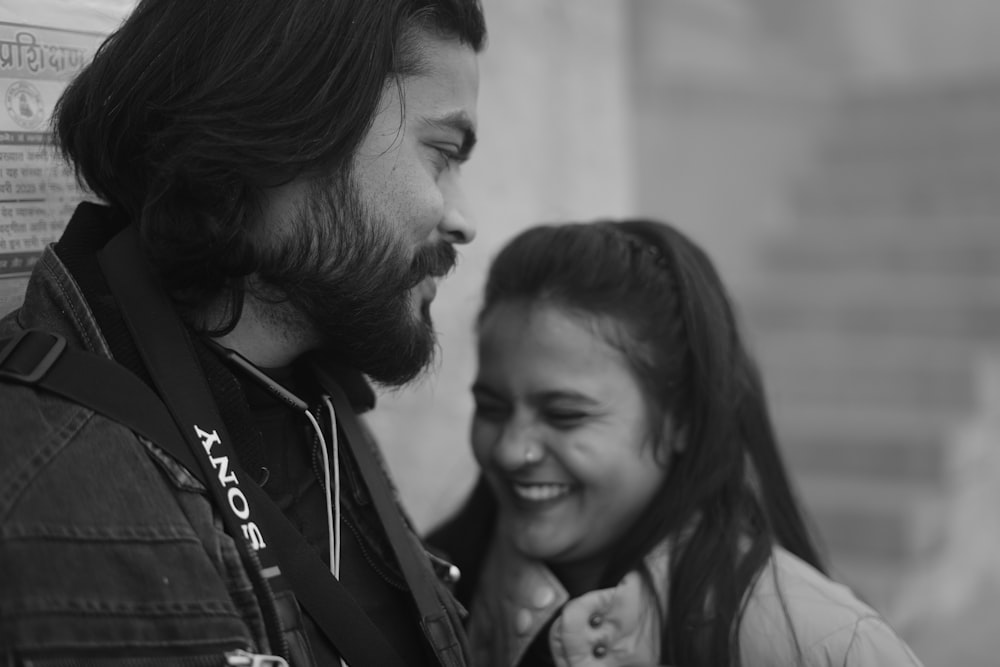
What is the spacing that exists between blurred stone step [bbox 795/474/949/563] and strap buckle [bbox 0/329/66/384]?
408 cm

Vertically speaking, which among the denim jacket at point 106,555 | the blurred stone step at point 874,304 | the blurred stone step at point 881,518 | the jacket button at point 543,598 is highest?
the denim jacket at point 106,555

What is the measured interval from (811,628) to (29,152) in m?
1.64

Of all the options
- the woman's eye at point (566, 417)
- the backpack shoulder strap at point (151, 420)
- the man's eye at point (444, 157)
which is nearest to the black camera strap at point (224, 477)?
the backpack shoulder strap at point (151, 420)

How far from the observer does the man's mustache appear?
1897mm

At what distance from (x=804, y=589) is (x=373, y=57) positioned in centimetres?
127

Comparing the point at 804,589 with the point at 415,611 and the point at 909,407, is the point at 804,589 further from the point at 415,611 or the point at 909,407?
the point at 909,407

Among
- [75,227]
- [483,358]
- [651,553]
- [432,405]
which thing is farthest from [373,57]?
[432,405]

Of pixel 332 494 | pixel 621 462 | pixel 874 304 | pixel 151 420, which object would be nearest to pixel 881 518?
pixel 874 304

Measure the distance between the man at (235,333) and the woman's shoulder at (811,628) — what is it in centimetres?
57

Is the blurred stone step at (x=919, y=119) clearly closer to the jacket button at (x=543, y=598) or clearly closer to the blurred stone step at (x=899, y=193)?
the blurred stone step at (x=899, y=193)

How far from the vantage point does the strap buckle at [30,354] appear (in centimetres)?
146

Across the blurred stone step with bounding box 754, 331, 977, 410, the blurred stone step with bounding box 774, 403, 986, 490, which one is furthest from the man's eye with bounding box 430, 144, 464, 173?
the blurred stone step with bounding box 754, 331, 977, 410

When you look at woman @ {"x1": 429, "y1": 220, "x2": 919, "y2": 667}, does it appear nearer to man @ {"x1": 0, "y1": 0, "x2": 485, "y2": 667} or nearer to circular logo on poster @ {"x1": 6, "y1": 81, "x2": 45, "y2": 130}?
man @ {"x1": 0, "y1": 0, "x2": 485, "y2": 667}

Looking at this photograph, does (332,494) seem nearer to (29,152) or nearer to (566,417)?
(566,417)
